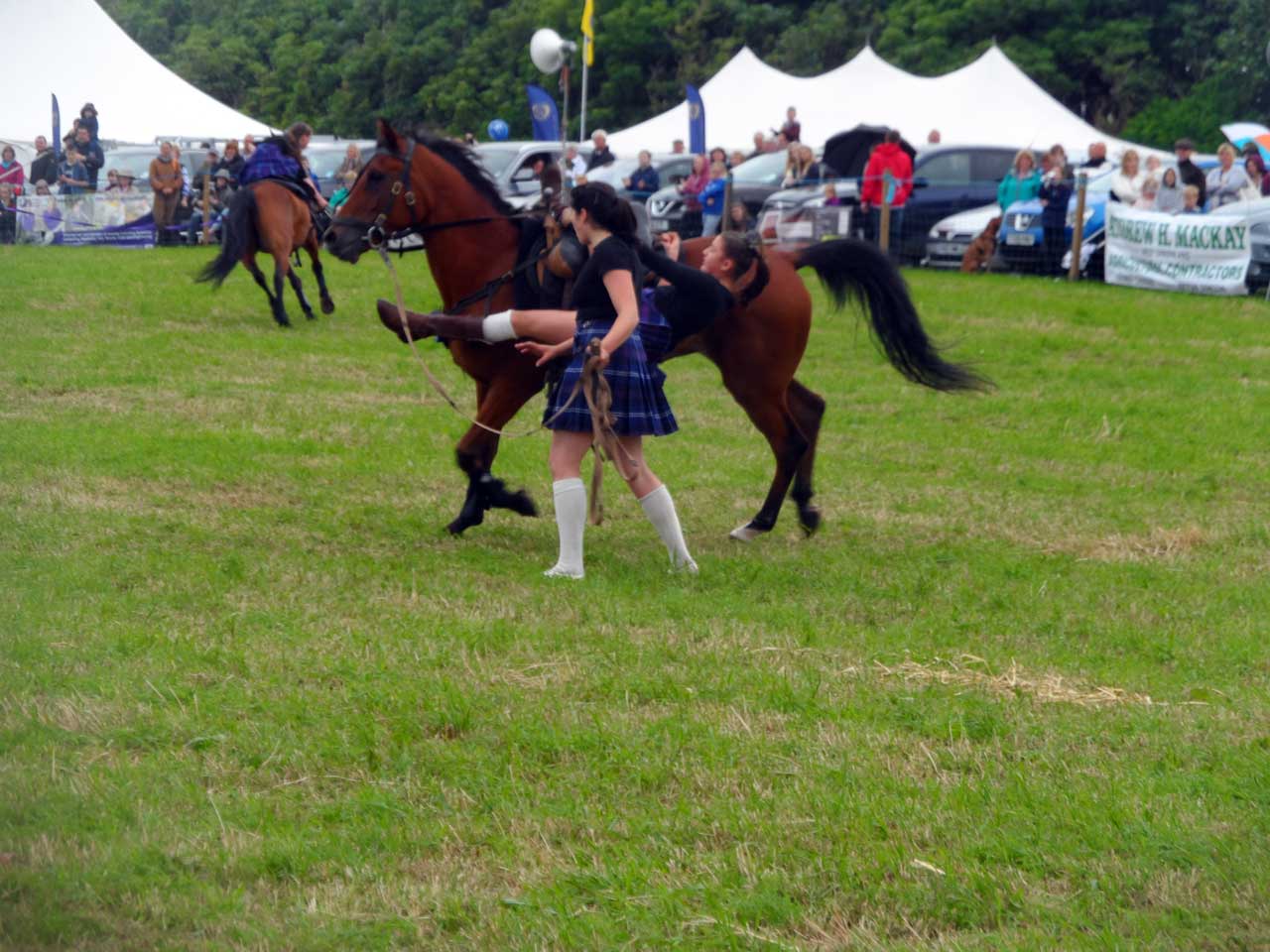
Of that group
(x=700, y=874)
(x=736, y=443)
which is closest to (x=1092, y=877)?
(x=700, y=874)

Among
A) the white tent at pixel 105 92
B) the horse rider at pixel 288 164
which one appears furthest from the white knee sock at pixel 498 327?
the white tent at pixel 105 92

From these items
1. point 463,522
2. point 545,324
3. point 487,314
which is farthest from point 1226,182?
point 545,324

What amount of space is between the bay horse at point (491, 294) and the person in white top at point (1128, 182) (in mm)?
11945

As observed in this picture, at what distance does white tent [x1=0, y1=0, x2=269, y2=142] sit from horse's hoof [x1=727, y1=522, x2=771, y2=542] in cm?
2091

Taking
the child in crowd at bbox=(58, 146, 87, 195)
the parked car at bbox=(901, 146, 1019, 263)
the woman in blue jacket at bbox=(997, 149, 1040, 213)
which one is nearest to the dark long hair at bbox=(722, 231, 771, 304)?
the woman in blue jacket at bbox=(997, 149, 1040, 213)

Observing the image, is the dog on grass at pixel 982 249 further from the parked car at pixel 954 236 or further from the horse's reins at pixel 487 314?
the horse's reins at pixel 487 314

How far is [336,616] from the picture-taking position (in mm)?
6418

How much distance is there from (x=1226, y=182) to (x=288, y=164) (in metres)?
10.5

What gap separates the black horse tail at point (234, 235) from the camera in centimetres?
1571

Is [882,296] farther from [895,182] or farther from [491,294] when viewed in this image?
[895,182]

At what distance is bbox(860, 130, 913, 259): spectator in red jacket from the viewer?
2119 cm

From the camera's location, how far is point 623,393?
726 centimetres

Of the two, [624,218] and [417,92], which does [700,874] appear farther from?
[417,92]

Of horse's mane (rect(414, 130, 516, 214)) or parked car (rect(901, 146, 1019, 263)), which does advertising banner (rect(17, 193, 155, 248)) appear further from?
horse's mane (rect(414, 130, 516, 214))
